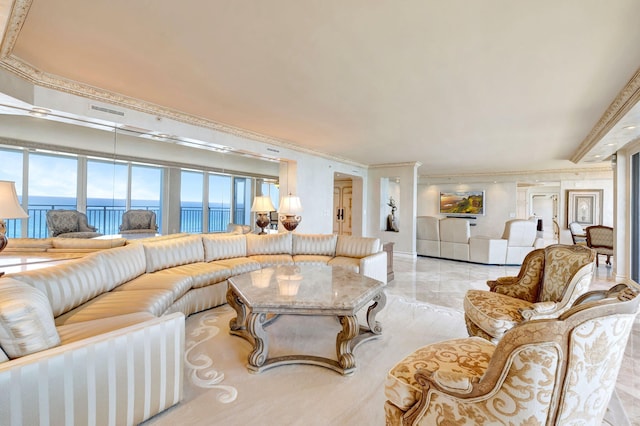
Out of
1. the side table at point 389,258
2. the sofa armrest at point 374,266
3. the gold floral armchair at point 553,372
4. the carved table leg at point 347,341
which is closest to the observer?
the gold floral armchair at point 553,372

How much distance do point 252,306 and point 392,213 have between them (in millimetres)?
7259

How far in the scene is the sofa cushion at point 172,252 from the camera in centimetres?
336

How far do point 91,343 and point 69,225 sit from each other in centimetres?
304

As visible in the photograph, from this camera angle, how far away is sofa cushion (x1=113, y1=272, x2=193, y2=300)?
8.85 ft

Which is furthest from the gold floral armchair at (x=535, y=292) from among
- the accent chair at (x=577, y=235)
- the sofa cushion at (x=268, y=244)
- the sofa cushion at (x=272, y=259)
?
the accent chair at (x=577, y=235)

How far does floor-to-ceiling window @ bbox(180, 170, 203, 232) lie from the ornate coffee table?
251cm

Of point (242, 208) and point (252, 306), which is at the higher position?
point (242, 208)

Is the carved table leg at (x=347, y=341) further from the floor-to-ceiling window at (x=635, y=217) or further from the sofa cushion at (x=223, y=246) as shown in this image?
the floor-to-ceiling window at (x=635, y=217)

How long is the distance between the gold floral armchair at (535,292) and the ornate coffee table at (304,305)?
0.85 meters

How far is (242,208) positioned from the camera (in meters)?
5.61

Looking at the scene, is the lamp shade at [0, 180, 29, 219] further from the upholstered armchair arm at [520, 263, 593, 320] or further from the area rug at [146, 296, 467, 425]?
the upholstered armchair arm at [520, 263, 593, 320]

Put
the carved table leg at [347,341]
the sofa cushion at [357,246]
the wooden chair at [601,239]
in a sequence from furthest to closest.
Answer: the wooden chair at [601,239] < the sofa cushion at [357,246] < the carved table leg at [347,341]

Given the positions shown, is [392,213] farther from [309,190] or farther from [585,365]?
[585,365]

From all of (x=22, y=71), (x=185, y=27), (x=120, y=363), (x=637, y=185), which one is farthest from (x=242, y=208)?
(x=637, y=185)
